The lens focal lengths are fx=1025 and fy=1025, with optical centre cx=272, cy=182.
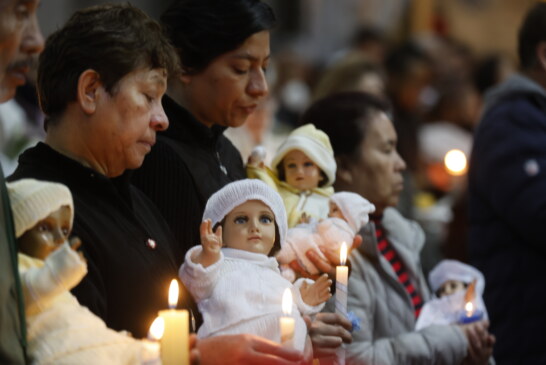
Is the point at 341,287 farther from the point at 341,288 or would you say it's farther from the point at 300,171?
the point at 300,171

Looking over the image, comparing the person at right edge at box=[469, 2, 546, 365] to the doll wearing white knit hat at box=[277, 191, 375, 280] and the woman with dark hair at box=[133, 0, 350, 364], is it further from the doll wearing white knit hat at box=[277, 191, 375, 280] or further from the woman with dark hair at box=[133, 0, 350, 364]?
the woman with dark hair at box=[133, 0, 350, 364]

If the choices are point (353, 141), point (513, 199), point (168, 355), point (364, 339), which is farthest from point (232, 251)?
point (513, 199)

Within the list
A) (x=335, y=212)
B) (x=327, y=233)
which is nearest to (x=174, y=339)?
(x=327, y=233)

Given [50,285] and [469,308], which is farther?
[469,308]

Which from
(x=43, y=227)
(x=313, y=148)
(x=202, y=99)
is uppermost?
(x=202, y=99)

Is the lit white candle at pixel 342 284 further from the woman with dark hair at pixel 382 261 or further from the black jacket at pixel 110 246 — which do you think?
the woman with dark hair at pixel 382 261

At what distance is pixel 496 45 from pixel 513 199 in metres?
9.16

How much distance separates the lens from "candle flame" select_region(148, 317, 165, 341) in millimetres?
2209

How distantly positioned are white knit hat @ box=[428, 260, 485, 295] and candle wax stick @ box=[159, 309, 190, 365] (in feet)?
6.63

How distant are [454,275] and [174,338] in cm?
209

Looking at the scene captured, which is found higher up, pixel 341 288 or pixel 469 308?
pixel 341 288

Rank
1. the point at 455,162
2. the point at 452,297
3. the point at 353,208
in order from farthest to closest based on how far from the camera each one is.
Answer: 1. the point at 455,162
2. the point at 452,297
3. the point at 353,208

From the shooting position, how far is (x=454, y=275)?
4215mm

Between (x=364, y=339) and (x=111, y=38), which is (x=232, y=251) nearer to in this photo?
(x=111, y=38)
